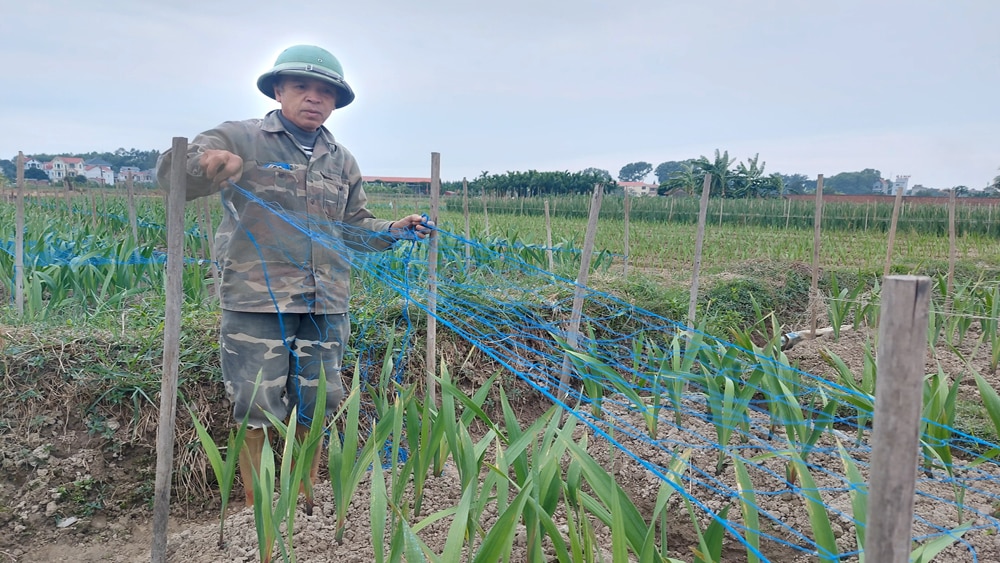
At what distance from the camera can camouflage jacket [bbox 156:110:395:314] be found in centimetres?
212

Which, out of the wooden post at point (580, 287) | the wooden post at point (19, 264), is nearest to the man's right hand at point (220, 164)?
the wooden post at point (580, 287)

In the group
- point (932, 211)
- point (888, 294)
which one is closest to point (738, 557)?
point (888, 294)

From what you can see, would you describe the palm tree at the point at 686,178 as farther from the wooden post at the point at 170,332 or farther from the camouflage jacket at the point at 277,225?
the wooden post at the point at 170,332

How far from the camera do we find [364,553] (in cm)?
194

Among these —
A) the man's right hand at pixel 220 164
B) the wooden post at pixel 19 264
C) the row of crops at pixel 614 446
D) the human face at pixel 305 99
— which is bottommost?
the row of crops at pixel 614 446

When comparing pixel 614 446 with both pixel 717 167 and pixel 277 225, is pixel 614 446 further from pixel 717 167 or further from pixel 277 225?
pixel 717 167

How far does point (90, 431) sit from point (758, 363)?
9.47 feet

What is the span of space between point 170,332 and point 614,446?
5.46 ft

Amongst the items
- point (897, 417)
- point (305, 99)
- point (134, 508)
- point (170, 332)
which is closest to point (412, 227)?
point (305, 99)

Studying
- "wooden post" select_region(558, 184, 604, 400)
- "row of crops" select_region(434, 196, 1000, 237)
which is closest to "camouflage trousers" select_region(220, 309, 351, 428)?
"wooden post" select_region(558, 184, 604, 400)

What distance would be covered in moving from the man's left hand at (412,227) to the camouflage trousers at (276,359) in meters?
0.41

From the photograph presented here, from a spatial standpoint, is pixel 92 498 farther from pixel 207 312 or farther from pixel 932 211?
pixel 932 211

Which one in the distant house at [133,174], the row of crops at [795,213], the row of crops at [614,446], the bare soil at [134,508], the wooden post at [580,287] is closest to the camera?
the row of crops at [614,446]

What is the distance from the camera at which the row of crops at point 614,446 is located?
154cm
